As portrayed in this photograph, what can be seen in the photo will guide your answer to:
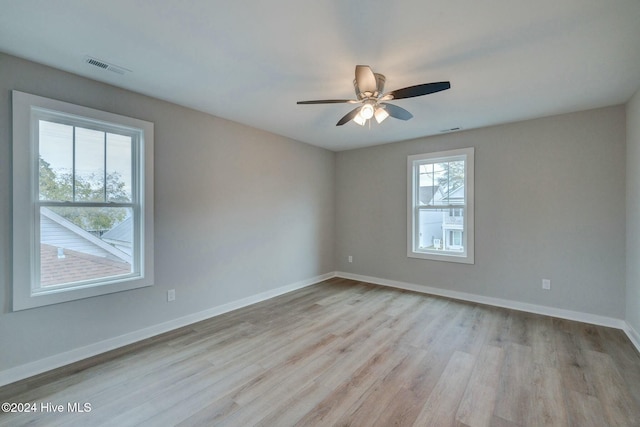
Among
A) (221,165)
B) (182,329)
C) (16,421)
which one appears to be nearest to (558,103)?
(221,165)

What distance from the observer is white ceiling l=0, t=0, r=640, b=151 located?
5.57ft

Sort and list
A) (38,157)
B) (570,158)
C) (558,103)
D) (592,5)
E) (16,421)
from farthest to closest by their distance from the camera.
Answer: (570,158) < (558,103) < (38,157) < (16,421) < (592,5)

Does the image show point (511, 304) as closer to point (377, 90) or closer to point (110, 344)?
point (377, 90)

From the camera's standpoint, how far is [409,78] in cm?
254

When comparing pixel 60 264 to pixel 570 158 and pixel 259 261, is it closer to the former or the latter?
pixel 259 261

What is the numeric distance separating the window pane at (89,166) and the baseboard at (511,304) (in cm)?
424

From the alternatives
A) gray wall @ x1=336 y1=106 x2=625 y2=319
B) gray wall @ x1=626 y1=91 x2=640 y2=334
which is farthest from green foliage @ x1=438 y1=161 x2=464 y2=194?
gray wall @ x1=626 y1=91 x2=640 y2=334

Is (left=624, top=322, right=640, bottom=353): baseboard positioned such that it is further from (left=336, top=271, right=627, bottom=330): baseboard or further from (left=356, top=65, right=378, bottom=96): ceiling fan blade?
(left=356, top=65, right=378, bottom=96): ceiling fan blade

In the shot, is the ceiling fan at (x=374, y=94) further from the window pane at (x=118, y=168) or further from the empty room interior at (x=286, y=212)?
the window pane at (x=118, y=168)

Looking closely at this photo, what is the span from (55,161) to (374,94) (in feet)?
9.36

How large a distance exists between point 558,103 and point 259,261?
4.24m

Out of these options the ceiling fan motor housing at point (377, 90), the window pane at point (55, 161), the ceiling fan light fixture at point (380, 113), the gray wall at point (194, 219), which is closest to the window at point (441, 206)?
the gray wall at point (194, 219)

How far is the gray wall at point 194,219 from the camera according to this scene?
2.24 m

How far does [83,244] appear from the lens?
2.59 m
